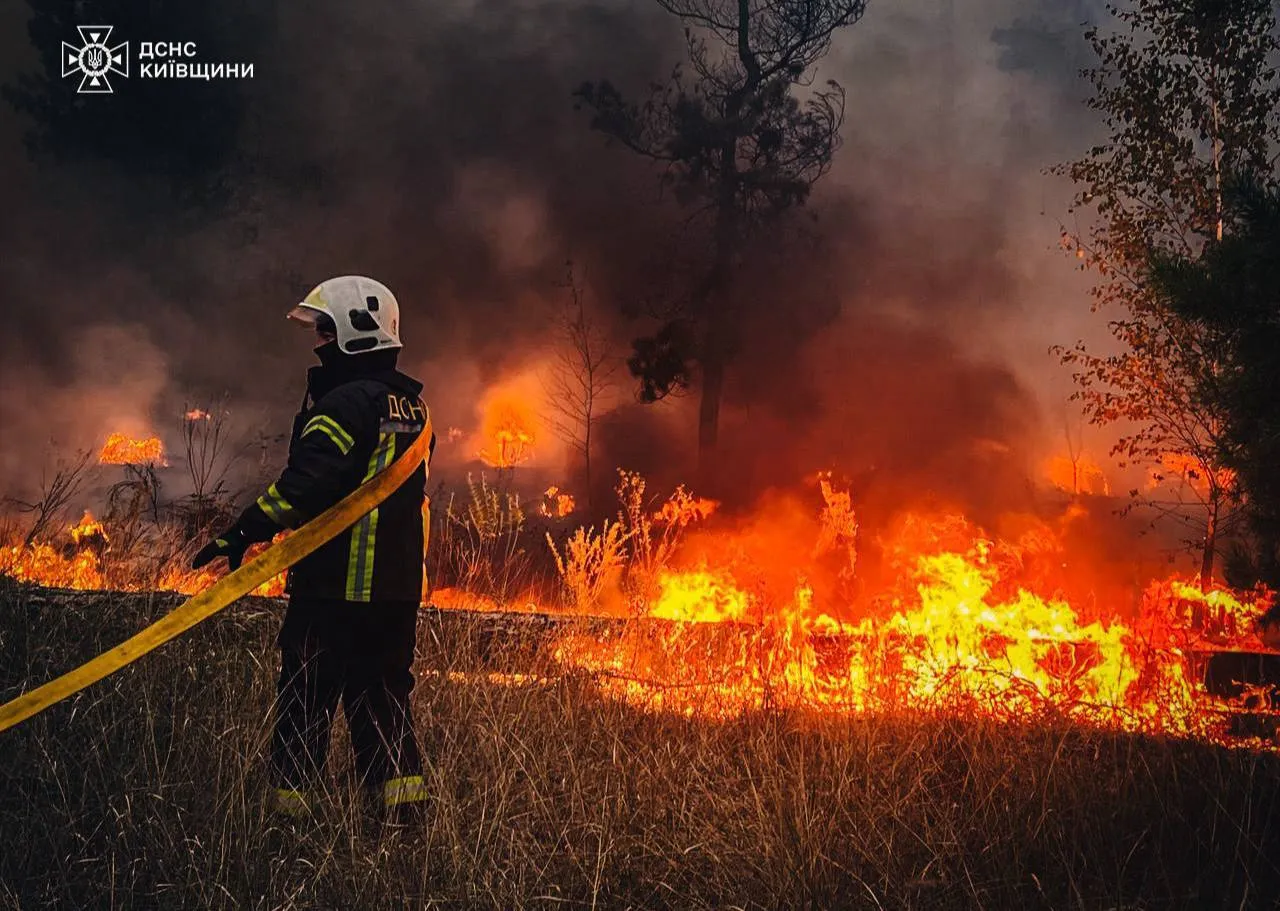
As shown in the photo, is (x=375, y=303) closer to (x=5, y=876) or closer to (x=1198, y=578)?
(x=5, y=876)

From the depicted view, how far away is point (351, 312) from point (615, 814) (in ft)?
7.59

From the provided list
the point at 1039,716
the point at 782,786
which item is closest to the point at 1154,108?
the point at 1039,716

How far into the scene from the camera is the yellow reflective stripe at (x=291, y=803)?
4.26 meters

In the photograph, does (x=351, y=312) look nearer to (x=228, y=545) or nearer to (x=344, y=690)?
(x=228, y=545)

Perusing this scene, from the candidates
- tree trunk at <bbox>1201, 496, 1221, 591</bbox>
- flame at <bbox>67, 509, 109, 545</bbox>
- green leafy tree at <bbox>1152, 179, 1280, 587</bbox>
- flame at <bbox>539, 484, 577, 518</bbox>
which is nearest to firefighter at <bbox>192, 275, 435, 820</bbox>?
green leafy tree at <bbox>1152, 179, 1280, 587</bbox>

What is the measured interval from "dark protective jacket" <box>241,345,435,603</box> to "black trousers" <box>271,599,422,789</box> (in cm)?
11

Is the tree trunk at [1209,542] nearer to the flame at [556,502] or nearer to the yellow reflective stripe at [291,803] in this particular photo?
the flame at [556,502]

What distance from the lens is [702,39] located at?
16578 mm

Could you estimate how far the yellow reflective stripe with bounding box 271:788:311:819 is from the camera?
168 inches

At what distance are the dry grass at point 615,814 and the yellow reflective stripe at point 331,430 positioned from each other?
4.24 ft

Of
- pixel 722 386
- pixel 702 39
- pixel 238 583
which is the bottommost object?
pixel 238 583

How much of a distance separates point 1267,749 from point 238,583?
4.62 metres

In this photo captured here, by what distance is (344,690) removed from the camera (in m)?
4.52

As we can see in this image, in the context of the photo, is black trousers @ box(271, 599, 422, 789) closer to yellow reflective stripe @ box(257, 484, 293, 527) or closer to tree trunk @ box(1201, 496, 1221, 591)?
yellow reflective stripe @ box(257, 484, 293, 527)
